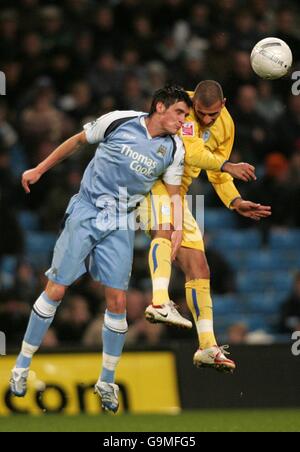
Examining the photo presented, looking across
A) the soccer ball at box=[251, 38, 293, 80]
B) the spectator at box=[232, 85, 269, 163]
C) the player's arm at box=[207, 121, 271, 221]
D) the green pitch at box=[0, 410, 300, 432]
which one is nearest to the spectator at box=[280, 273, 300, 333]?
the spectator at box=[232, 85, 269, 163]

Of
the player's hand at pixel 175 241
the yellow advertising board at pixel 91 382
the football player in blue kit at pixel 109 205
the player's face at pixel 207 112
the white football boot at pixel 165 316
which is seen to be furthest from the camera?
the yellow advertising board at pixel 91 382

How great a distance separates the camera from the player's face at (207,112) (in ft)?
30.9

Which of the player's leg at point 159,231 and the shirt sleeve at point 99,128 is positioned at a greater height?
the shirt sleeve at point 99,128

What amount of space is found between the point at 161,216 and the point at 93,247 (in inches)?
21.6

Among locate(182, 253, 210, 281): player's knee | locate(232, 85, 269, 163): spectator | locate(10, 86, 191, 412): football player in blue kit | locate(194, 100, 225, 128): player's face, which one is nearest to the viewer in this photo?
locate(194, 100, 225, 128): player's face

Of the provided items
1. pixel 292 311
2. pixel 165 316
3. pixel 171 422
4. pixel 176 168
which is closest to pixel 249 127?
pixel 292 311

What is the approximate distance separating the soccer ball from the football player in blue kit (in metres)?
0.79

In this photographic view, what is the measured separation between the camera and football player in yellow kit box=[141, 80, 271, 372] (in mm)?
9320

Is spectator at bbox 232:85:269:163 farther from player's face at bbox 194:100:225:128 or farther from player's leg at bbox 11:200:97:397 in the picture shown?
player's leg at bbox 11:200:97:397

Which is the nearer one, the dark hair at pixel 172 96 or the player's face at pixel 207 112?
the dark hair at pixel 172 96

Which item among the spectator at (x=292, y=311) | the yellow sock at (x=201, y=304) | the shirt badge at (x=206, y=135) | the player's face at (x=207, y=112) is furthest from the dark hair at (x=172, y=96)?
the spectator at (x=292, y=311)

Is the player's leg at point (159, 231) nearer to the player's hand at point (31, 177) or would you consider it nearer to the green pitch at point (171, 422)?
the player's hand at point (31, 177)

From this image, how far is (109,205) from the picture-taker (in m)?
9.60
